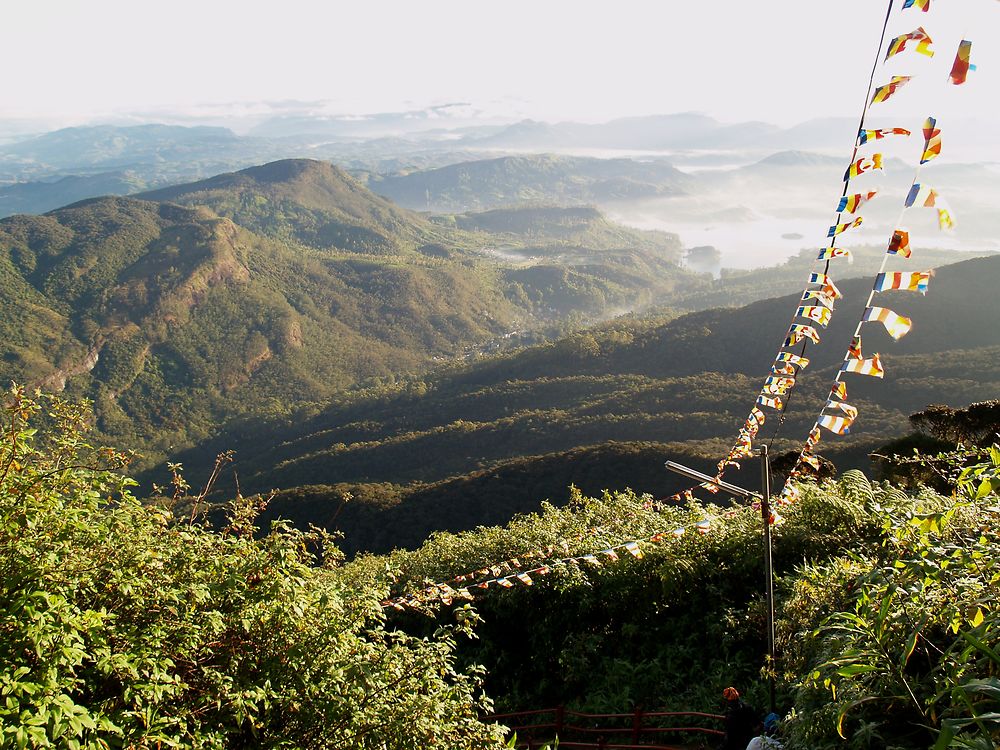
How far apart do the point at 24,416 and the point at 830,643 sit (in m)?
7.94

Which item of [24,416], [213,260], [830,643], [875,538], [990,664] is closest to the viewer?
[990,664]

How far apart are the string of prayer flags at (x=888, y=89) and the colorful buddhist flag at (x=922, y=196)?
107cm

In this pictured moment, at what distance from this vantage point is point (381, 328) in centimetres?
17538

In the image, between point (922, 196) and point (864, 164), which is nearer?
point (922, 196)

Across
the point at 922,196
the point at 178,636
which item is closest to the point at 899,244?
the point at 922,196

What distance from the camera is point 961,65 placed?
5.29m

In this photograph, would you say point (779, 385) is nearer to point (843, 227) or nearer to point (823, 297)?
point (823, 297)

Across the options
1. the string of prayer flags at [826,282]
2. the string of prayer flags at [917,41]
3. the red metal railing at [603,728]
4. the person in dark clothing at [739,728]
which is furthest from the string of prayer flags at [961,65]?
the red metal railing at [603,728]

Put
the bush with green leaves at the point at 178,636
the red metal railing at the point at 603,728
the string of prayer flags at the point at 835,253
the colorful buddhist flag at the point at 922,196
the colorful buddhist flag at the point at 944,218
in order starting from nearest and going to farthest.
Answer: the bush with green leaves at the point at 178,636, the colorful buddhist flag at the point at 944,218, the colorful buddhist flag at the point at 922,196, the red metal railing at the point at 603,728, the string of prayer flags at the point at 835,253

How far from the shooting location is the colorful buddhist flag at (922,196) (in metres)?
6.35

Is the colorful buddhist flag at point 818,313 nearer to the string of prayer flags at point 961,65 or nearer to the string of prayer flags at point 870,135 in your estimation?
the string of prayer flags at point 870,135

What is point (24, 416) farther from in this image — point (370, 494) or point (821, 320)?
point (370, 494)

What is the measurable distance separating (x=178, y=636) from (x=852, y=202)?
9.05 m

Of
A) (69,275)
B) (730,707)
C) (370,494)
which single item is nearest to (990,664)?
(730,707)
